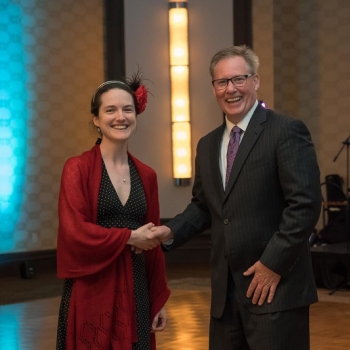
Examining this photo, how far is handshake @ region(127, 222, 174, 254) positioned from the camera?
10.2ft

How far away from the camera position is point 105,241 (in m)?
3.06

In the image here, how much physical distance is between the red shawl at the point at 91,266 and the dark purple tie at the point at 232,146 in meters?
0.45

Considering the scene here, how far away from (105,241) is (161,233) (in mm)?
210

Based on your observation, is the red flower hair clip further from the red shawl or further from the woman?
the red shawl

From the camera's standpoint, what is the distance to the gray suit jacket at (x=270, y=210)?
277cm

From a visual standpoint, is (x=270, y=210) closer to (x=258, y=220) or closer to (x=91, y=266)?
(x=258, y=220)

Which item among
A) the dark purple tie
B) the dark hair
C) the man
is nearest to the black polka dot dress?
the dark hair

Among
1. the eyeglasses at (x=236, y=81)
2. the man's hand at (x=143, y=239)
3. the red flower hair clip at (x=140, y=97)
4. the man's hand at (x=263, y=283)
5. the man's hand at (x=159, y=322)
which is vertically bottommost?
the man's hand at (x=159, y=322)

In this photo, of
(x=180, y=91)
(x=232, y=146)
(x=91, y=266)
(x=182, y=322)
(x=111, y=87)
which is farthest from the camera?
(x=180, y=91)

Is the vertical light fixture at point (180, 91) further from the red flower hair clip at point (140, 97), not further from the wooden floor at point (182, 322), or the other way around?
the red flower hair clip at point (140, 97)

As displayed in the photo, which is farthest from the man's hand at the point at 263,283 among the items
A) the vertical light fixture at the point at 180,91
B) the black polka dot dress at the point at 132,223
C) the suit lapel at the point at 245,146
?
the vertical light fixture at the point at 180,91

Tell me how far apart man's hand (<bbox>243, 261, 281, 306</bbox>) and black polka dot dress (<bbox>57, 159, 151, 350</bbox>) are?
1.86ft

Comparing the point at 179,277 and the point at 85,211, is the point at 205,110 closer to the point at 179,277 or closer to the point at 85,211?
the point at 179,277

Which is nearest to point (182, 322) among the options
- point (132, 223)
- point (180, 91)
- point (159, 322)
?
point (159, 322)
